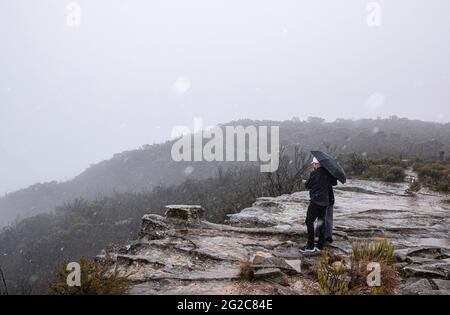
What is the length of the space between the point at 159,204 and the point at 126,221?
209 cm

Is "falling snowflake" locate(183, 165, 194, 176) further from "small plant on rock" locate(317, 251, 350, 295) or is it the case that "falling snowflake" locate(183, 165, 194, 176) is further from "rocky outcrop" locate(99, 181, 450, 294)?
"small plant on rock" locate(317, 251, 350, 295)

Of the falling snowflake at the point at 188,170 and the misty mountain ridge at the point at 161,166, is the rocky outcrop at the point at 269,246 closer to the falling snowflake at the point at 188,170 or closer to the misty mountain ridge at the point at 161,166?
the misty mountain ridge at the point at 161,166

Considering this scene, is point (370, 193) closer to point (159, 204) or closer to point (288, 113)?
point (159, 204)

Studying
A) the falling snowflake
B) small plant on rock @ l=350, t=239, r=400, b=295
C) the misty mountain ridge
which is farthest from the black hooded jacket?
the falling snowflake

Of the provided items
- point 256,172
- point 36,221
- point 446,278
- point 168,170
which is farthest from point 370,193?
point 168,170

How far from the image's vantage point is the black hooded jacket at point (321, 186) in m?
6.46

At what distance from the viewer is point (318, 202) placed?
645 cm

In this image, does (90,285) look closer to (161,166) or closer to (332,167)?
(332,167)

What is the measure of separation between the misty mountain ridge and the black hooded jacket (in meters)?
21.2

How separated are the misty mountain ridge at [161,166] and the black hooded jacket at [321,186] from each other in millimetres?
21213

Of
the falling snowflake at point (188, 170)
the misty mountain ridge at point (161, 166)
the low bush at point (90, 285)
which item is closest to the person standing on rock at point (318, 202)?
the low bush at point (90, 285)

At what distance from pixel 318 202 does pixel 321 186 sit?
0.91ft

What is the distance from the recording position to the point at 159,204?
825 inches
